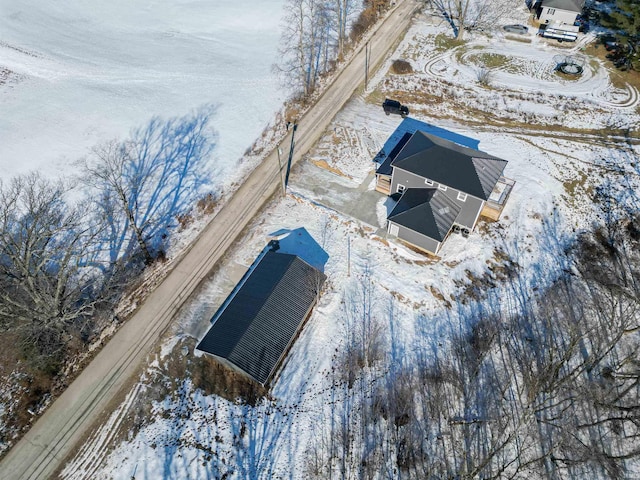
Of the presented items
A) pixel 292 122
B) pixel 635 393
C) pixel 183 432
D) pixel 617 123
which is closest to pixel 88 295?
pixel 183 432

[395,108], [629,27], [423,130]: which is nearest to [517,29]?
[629,27]

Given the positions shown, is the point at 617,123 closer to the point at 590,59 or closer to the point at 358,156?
the point at 590,59

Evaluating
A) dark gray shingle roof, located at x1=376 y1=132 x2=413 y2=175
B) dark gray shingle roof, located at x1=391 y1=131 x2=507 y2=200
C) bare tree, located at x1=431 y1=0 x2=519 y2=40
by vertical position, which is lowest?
dark gray shingle roof, located at x1=376 y1=132 x2=413 y2=175

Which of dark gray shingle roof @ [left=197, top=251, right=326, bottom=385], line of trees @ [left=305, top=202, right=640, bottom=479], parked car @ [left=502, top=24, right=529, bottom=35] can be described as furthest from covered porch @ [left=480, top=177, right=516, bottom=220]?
parked car @ [left=502, top=24, right=529, bottom=35]

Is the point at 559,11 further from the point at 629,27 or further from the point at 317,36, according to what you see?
the point at 317,36

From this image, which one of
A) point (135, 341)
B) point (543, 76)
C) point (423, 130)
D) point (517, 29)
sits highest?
point (517, 29)

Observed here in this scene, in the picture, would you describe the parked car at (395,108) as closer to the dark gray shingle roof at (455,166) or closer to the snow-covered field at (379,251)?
the snow-covered field at (379,251)

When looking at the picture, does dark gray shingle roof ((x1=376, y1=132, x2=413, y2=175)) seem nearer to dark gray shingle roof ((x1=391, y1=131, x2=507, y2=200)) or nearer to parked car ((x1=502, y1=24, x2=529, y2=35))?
dark gray shingle roof ((x1=391, y1=131, x2=507, y2=200))
